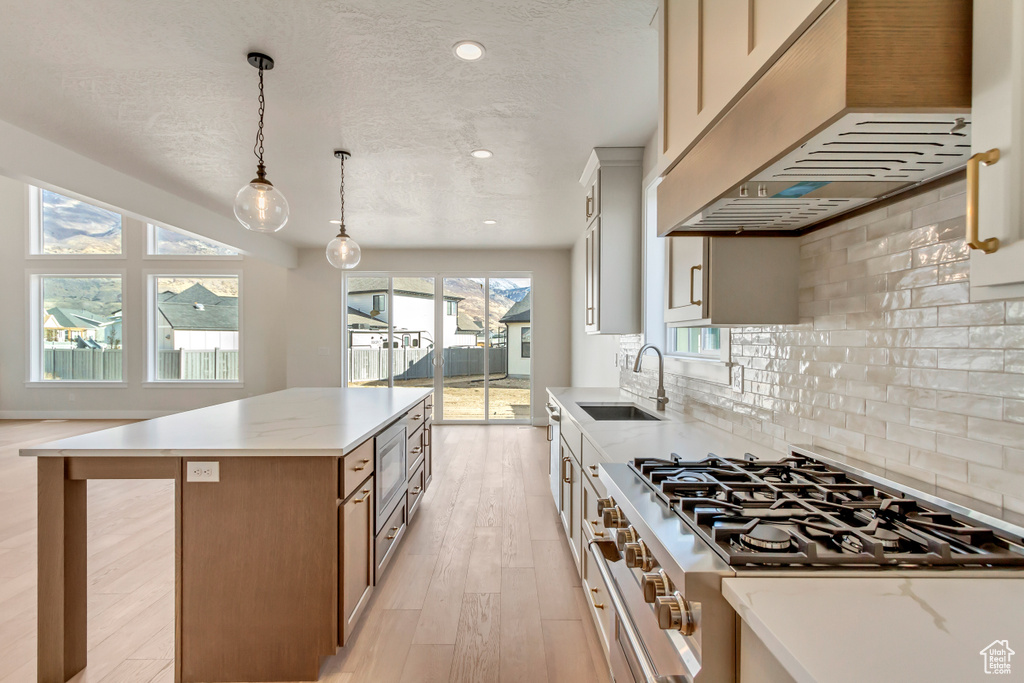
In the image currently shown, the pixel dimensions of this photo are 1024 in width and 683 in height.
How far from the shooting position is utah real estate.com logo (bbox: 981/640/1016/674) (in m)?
0.55

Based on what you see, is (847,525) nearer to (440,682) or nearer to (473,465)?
(440,682)

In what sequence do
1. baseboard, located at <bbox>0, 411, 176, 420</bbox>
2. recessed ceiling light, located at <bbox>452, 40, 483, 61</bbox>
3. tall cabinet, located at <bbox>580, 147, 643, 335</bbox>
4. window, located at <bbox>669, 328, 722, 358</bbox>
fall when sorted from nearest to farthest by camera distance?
recessed ceiling light, located at <bbox>452, 40, 483, 61</bbox>, window, located at <bbox>669, 328, 722, 358</bbox>, tall cabinet, located at <bbox>580, 147, 643, 335</bbox>, baseboard, located at <bbox>0, 411, 176, 420</bbox>

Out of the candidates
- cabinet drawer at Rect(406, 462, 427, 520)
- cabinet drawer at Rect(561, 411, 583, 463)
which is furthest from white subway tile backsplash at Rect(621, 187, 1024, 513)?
cabinet drawer at Rect(406, 462, 427, 520)

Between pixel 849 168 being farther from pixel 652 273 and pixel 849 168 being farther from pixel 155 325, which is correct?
pixel 155 325

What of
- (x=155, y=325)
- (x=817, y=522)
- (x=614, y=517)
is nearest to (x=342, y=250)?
(x=614, y=517)

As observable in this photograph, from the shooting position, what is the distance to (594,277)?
11.8 feet

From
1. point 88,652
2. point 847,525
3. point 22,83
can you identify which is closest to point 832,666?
point 847,525

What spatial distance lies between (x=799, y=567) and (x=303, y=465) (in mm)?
1584

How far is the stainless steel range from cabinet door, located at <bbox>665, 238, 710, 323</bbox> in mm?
584

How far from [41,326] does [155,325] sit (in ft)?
5.54

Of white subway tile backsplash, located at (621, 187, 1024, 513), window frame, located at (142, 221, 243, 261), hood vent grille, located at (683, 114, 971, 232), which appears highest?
window frame, located at (142, 221, 243, 261)

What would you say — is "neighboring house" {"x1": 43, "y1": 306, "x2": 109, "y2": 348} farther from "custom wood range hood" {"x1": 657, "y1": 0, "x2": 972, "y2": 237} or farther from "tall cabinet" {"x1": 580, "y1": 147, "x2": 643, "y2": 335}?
"custom wood range hood" {"x1": 657, "y1": 0, "x2": 972, "y2": 237}

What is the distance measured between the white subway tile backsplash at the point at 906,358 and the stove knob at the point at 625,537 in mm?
671

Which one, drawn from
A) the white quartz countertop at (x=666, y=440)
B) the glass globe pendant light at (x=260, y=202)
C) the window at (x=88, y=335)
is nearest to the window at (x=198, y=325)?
the window at (x=88, y=335)
